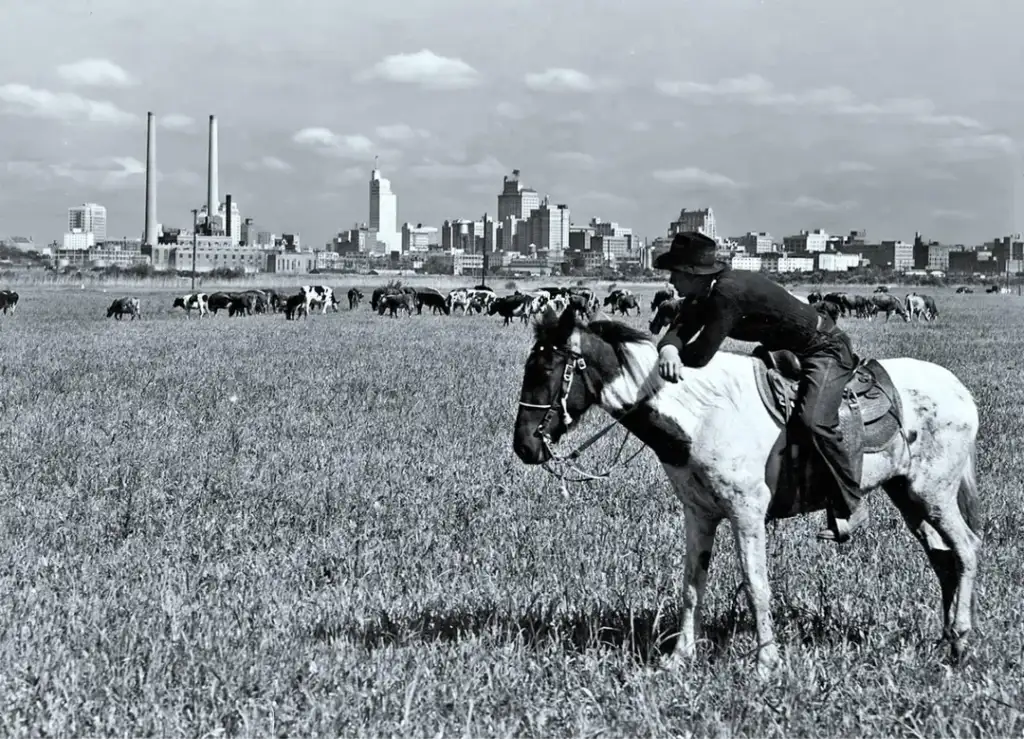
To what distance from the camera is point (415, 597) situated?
21.2 ft

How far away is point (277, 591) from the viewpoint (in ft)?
21.5

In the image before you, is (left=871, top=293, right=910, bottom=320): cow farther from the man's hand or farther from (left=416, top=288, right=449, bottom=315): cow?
the man's hand

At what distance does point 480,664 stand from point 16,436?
809cm

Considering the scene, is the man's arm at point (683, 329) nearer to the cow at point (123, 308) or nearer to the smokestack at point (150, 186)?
the cow at point (123, 308)

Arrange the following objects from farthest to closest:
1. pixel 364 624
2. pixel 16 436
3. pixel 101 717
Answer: pixel 16 436, pixel 364 624, pixel 101 717

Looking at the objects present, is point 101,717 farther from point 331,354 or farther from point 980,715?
point 331,354

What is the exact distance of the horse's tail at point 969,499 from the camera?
6.25 metres

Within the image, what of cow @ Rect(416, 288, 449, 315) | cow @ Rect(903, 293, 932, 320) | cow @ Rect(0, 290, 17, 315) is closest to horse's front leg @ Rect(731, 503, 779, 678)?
cow @ Rect(0, 290, 17, 315)

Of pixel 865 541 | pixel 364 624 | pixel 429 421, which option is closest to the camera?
pixel 364 624

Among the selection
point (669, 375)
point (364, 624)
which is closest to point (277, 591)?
point (364, 624)

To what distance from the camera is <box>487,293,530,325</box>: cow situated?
45.8 meters

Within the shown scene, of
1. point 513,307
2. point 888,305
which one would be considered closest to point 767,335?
point 513,307

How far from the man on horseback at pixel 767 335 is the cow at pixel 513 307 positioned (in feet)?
125

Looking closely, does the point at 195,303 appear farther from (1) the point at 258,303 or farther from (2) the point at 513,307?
(2) the point at 513,307
